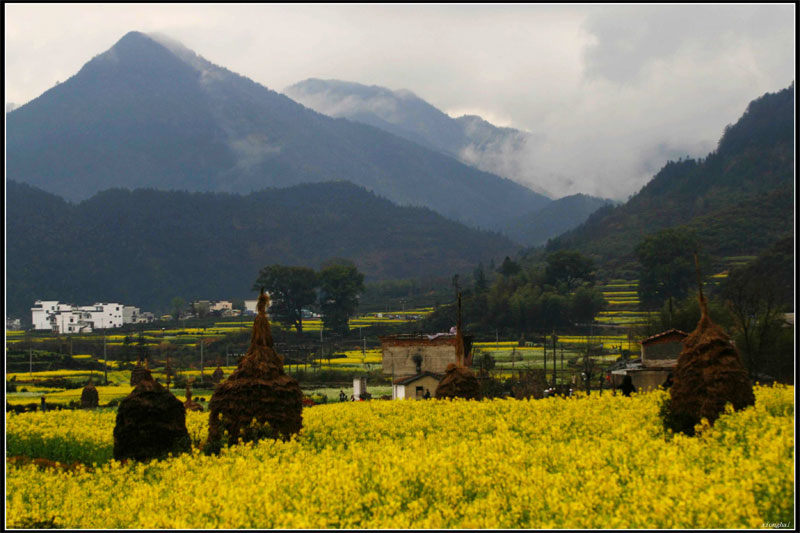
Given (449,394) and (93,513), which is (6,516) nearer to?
(93,513)

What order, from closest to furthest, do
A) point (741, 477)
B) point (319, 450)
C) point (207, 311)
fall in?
point (741, 477)
point (319, 450)
point (207, 311)

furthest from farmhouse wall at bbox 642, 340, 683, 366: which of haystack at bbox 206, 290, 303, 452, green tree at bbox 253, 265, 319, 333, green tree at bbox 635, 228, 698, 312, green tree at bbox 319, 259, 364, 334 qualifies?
green tree at bbox 253, 265, 319, 333

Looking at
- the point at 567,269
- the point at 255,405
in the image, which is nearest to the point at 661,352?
the point at 255,405

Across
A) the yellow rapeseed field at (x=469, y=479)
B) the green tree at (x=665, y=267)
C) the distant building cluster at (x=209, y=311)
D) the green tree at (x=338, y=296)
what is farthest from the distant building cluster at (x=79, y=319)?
the yellow rapeseed field at (x=469, y=479)

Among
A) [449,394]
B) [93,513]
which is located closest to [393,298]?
[449,394]

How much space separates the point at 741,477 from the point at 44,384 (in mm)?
60852

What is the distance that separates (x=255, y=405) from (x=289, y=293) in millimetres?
105020

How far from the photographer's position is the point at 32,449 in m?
24.1

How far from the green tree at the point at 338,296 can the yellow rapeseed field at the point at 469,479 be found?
102m

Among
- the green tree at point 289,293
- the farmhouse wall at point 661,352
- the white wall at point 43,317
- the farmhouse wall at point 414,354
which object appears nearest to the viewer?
the farmhouse wall at point 661,352

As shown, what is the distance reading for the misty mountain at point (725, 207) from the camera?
135000mm

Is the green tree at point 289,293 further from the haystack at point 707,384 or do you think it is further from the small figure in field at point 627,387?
the haystack at point 707,384

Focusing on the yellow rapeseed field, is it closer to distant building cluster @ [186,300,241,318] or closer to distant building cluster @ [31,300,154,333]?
distant building cluster @ [31,300,154,333]

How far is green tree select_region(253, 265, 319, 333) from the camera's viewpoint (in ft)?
406
